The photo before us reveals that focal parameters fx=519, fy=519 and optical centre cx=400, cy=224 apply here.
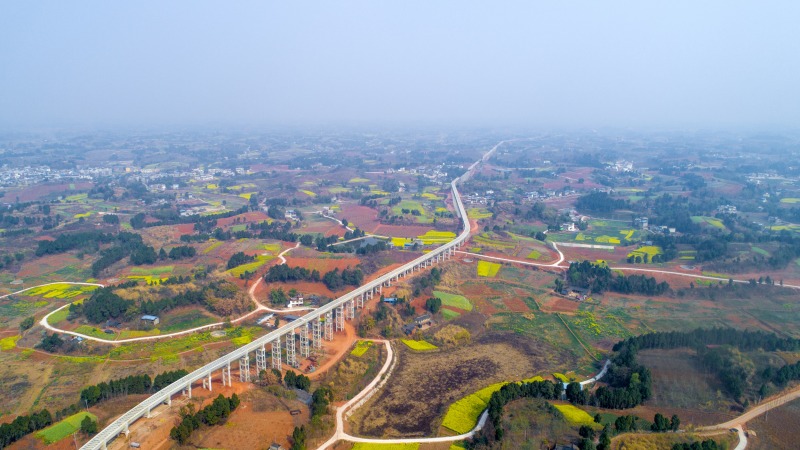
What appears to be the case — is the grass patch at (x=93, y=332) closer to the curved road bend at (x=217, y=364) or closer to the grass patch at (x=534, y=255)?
the curved road bend at (x=217, y=364)

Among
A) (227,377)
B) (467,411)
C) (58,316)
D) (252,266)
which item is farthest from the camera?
(252,266)

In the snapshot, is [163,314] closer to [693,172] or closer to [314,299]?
[314,299]

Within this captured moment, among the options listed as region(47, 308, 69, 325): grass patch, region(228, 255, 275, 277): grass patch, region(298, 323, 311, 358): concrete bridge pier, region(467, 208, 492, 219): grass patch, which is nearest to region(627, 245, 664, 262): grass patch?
region(467, 208, 492, 219): grass patch

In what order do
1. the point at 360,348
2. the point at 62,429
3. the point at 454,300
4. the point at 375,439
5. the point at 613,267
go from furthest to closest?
the point at 613,267
the point at 454,300
the point at 360,348
the point at 375,439
the point at 62,429

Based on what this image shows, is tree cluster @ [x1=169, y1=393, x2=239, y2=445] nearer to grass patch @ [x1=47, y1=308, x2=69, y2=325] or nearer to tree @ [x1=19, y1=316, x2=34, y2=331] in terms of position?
grass patch @ [x1=47, y1=308, x2=69, y2=325]

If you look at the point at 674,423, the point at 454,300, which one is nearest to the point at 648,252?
the point at 454,300

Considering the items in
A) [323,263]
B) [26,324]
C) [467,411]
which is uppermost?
[323,263]

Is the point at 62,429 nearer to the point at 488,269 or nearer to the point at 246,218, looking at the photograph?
the point at 488,269
